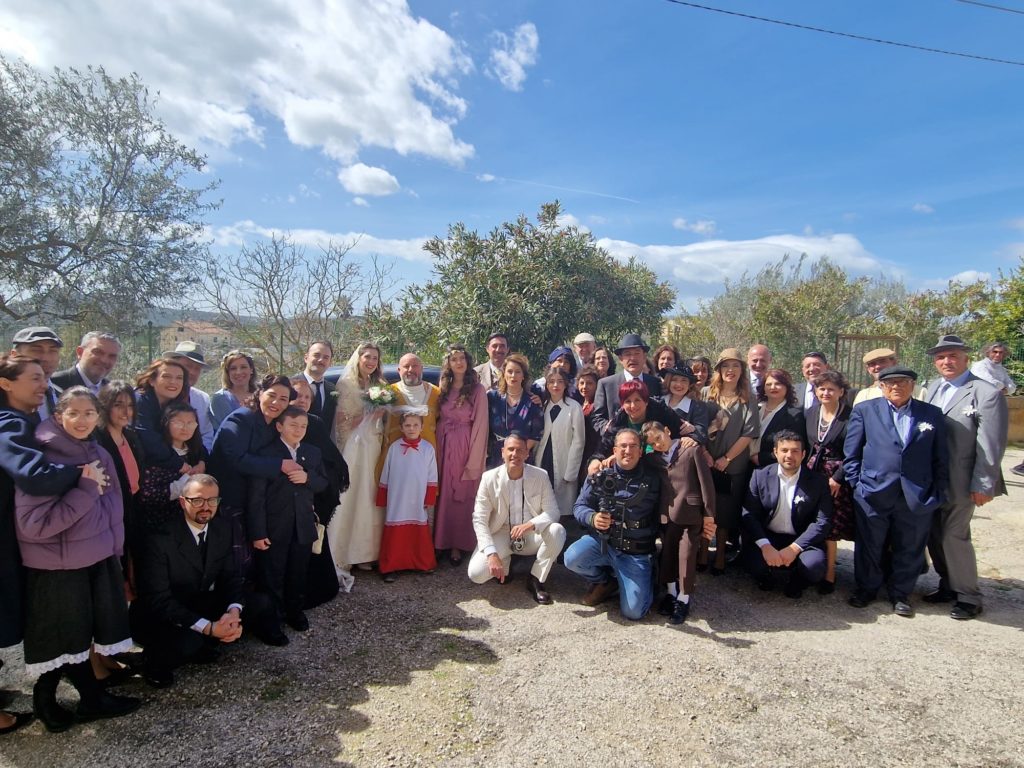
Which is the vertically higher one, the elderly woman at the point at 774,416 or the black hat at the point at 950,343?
the black hat at the point at 950,343

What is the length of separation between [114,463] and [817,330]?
14.7 meters

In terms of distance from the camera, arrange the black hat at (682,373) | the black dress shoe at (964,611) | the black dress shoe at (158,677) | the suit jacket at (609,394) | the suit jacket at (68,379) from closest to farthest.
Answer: the black dress shoe at (158,677), the suit jacket at (68,379), the black dress shoe at (964,611), the black hat at (682,373), the suit jacket at (609,394)

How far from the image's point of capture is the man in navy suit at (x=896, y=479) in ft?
14.2

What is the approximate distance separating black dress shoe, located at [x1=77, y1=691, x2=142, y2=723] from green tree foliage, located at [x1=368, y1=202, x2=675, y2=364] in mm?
6570

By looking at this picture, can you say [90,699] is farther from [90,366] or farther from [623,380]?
[623,380]

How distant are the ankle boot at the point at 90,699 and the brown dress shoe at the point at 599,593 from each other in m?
2.92

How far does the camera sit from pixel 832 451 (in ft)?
15.7

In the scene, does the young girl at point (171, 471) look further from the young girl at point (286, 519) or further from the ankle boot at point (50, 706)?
the ankle boot at point (50, 706)

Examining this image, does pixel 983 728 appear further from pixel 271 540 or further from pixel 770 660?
pixel 271 540

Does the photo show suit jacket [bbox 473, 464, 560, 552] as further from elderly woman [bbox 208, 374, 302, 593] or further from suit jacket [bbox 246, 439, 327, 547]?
elderly woman [bbox 208, 374, 302, 593]

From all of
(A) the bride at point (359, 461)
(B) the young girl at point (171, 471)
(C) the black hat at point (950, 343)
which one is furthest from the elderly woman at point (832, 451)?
(B) the young girl at point (171, 471)

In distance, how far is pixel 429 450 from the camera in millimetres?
5023

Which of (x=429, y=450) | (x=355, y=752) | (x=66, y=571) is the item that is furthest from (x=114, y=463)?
(x=429, y=450)

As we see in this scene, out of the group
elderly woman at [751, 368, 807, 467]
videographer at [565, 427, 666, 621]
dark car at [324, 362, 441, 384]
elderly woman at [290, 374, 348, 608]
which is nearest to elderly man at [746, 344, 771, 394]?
elderly woman at [751, 368, 807, 467]
